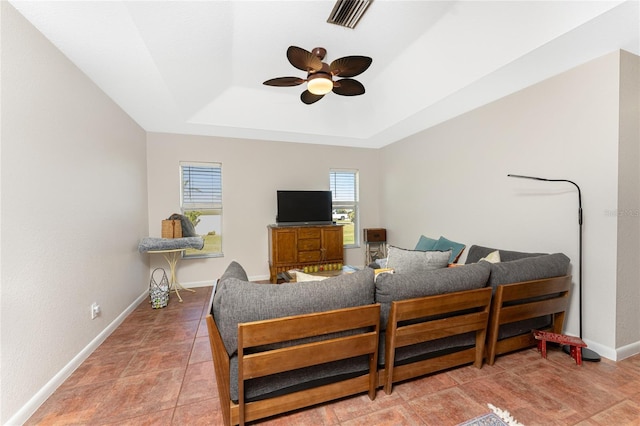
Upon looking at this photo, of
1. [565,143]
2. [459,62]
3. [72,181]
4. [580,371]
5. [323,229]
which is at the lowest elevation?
[580,371]

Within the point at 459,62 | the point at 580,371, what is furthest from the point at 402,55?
the point at 580,371

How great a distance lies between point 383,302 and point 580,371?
174 centimetres

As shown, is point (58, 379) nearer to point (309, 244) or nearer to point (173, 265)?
point (173, 265)

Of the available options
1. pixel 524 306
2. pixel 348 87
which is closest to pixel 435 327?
pixel 524 306

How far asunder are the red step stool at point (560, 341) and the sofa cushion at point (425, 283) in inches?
32.9

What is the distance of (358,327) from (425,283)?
584mm

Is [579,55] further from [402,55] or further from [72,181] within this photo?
[72,181]

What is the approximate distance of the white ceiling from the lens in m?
1.93

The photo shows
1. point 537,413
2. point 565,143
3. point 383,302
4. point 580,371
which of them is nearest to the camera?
point 537,413

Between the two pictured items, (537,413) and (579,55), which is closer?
(537,413)

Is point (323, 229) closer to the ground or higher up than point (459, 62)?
closer to the ground

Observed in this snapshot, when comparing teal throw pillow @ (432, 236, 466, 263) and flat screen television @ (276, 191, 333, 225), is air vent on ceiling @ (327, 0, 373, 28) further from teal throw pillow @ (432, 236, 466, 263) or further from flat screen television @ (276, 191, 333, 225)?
flat screen television @ (276, 191, 333, 225)

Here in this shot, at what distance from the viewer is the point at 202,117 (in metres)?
3.82

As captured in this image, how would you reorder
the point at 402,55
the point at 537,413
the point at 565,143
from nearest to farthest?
the point at 537,413
the point at 565,143
the point at 402,55
